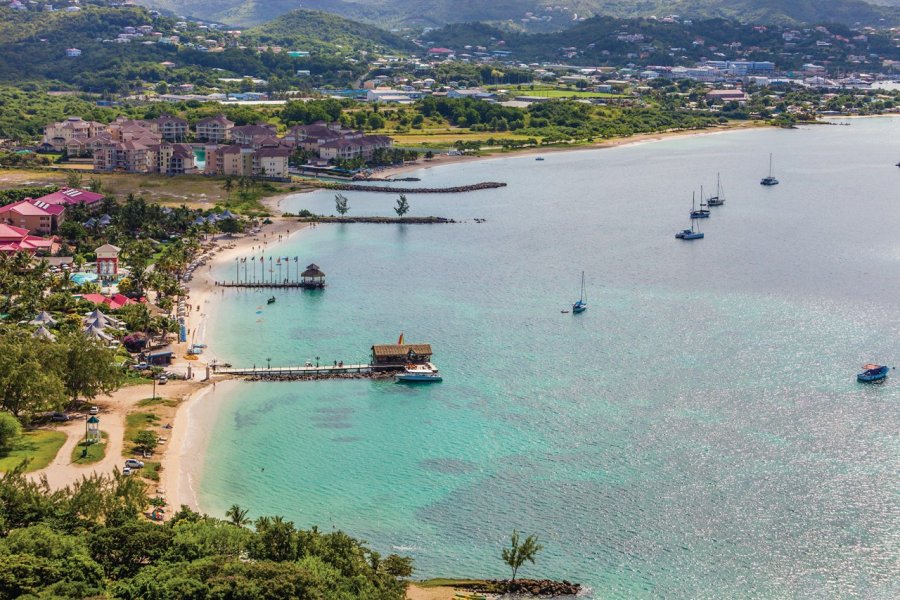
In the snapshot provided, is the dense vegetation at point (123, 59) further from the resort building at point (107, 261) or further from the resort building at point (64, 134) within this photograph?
the resort building at point (107, 261)

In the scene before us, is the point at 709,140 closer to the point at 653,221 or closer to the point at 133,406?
the point at 653,221

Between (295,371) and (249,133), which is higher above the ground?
(249,133)

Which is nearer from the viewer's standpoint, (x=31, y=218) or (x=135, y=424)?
(x=135, y=424)

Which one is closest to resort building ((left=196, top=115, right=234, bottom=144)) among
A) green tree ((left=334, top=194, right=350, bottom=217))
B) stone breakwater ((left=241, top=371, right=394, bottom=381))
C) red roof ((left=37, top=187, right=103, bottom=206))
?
green tree ((left=334, top=194, right=350, bottom=217))

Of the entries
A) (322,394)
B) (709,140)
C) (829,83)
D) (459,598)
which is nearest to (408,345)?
(322,394)

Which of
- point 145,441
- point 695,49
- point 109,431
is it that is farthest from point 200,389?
point 695,49

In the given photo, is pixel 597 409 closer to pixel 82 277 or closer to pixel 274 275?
pixel 274 275
